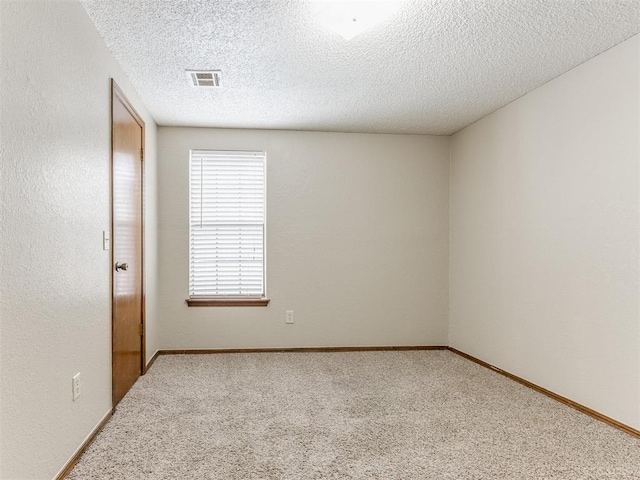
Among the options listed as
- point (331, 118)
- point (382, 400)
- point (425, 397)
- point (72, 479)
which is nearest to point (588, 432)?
point (425, 397)

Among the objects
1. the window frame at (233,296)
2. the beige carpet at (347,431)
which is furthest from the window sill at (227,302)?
the beige carpet at (347,431)

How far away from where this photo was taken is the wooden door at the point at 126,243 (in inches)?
117

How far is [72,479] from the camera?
209 centimetres

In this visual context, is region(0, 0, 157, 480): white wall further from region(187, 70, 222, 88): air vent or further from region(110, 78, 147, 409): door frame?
region(187, 70, 222, 88): air vent

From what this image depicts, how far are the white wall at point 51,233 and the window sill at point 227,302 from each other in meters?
1.85

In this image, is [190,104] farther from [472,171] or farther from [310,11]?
[472,171]

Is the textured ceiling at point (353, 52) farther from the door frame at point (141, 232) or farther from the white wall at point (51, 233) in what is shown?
the white wall at point (51, 233)

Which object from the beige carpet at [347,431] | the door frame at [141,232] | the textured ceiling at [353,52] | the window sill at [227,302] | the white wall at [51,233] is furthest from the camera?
the window sill at [227,302]

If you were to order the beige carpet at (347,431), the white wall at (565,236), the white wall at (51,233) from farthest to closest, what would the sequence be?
the white wall at (565,236) < the beige carpet at (347,431) < the white wall at (51,233)

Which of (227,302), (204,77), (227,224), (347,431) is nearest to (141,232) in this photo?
(227,224)

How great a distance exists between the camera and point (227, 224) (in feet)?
15.8

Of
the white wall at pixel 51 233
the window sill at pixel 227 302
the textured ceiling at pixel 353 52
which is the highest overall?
the textured ceiling at pixel 353 52

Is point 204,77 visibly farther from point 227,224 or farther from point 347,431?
point 347,431

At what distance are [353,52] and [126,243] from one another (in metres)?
2.07
